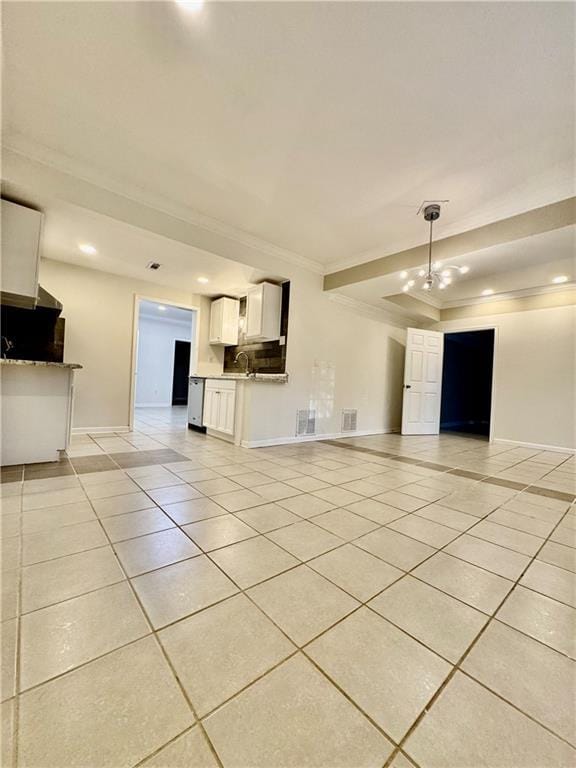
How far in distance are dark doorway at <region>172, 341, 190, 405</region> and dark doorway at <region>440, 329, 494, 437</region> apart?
7.50m

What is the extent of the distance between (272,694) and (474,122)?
3161 mm

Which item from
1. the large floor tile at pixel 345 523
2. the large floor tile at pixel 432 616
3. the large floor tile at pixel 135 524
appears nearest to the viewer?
the large floor tile at pixel 432 616

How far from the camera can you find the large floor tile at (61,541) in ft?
4.86

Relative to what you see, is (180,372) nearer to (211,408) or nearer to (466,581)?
(211,408)

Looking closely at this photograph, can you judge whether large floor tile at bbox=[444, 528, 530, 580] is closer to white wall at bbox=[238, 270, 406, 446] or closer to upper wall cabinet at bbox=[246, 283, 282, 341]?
white wall at bbox=[238, 270, 406, 446]

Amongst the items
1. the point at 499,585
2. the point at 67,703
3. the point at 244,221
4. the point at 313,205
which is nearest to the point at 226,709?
the point at 67,703

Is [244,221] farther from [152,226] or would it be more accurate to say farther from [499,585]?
[499,585]

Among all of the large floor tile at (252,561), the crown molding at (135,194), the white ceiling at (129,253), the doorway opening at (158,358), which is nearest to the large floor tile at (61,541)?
the large floor tile at (252,561)

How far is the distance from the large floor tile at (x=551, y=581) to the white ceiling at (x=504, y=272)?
9.15 ft

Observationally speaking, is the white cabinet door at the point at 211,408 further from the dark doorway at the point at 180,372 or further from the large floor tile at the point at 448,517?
the dark doorway at the point at 180,372

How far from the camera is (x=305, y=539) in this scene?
1.73 meters

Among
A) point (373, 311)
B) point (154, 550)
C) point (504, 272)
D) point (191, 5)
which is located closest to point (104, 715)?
point (154, 550)

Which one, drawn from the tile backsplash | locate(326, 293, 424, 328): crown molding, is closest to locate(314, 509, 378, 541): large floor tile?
the tile backsplash

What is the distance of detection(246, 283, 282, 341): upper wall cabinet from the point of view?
173 inches
